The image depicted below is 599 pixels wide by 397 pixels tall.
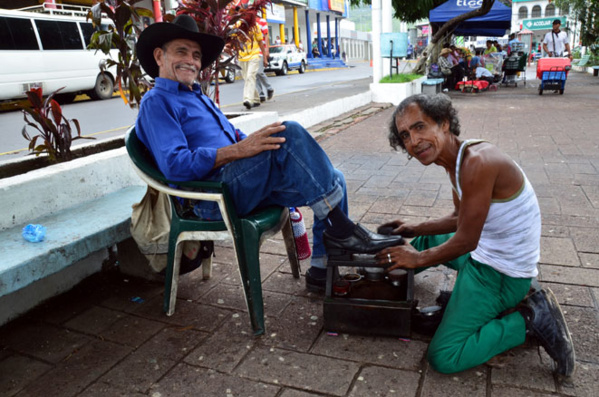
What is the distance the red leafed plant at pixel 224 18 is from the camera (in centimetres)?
404

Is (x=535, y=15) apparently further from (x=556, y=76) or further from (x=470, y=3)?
(x=556, y=76)

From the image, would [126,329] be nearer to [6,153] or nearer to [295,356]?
[295,356]

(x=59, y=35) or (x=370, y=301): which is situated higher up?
(x=59, y=35)

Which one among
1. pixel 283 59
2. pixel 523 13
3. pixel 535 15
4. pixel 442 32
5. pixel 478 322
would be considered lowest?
pixel 478 322

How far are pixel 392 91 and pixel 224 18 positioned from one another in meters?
7.06

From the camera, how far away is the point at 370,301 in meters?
2.18

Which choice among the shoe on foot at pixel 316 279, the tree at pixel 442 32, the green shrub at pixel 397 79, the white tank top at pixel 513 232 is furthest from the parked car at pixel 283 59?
the white tank top at pixel 513 232

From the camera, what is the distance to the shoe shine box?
215 cm

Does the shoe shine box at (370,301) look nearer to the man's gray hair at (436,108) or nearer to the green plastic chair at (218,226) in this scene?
the green plastic chair at (218,226)

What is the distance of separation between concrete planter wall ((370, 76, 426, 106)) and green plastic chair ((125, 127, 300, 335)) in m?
8.70

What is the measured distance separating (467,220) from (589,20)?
74.9 ft

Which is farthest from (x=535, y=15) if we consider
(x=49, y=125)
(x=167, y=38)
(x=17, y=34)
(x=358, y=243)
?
(x=358, y=243)

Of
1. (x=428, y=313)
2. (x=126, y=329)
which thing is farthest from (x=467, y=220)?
(x=126, y=329)

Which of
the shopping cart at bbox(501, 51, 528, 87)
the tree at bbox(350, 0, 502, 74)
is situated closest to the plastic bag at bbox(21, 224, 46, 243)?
the tree at bbox(350, 0, 502, 74)
